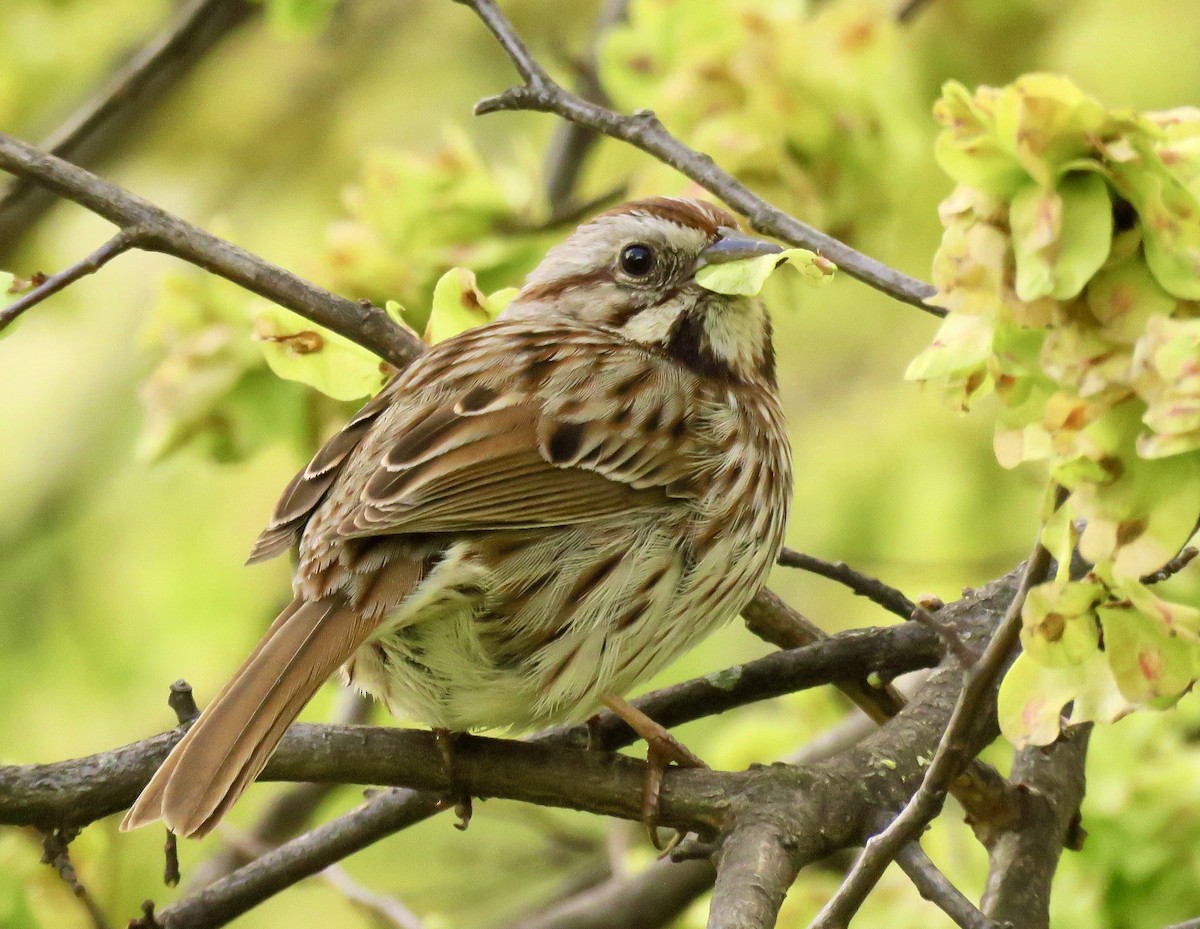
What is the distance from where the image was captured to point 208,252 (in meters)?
2.67

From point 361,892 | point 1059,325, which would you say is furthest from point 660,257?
point 1059,325

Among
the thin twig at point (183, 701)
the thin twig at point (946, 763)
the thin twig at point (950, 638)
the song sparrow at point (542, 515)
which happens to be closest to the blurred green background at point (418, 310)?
the song sparrow at point (542, 515)

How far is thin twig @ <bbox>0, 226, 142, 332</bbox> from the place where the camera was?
2318mm

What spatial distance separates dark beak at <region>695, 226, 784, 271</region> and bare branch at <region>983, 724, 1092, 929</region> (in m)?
1.01

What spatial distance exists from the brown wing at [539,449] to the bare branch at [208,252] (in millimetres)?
159

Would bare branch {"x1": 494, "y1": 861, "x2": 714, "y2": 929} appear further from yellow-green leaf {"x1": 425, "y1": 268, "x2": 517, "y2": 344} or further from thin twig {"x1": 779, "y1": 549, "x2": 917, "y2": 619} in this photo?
yellow-green leaf {"x1": 425, "y1": 268, "x2": 517, "y2": 344}

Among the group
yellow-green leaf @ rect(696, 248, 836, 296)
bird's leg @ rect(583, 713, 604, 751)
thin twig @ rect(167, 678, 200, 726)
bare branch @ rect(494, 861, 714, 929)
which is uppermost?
yellow-green leaf @ rect(696, 248, 836, 296)

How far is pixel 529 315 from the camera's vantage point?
135 inches

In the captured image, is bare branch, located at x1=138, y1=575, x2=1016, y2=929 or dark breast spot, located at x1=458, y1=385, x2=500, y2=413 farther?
dark breast spot, located at x1=458, y1=385, x2=500, y2=413

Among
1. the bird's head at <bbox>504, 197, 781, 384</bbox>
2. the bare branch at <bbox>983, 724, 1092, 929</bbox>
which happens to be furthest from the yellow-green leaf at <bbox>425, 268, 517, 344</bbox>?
the bare branch at <bbox>983, 724, 1092, 929</bbox>

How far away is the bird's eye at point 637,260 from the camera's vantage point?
3271mm

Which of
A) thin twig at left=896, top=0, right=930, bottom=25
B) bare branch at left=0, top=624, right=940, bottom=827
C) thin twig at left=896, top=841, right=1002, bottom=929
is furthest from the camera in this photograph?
thin twig at left=896, top=0, right=930, bottom=25

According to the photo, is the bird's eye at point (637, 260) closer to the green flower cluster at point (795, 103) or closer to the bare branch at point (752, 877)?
the green flower cluster at point (795, 103)

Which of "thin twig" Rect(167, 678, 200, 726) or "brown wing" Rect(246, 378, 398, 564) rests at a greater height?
"brown wing" Rect(246, 378, 398, 564)
